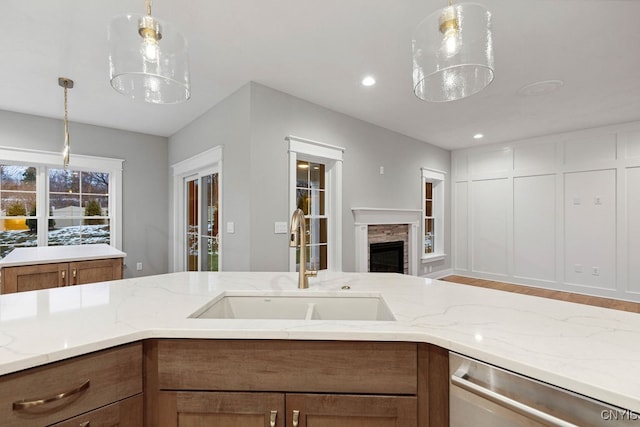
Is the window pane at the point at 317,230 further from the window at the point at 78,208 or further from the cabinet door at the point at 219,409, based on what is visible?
the window at the point at 78,208

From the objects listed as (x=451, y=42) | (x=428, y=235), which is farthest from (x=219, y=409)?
(x=428, y=235)

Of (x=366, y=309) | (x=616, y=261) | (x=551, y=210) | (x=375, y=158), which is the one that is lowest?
(x=616, y=261)

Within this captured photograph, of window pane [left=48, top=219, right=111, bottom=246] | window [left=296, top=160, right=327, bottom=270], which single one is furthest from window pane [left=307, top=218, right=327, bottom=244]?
window pane [left=48, top=219, right=111, bottom=246]

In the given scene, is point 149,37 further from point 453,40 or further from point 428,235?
point 428,235

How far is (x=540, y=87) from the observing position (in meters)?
3.13

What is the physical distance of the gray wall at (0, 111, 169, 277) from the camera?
3.98 meters

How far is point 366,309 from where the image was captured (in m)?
1.41

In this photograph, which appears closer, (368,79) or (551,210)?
(368,79)

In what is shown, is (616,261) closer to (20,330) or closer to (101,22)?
(20,330)

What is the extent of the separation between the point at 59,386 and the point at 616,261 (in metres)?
6.31

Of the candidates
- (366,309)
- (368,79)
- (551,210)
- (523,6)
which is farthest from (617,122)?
(366,309)

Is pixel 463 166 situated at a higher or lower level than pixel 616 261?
higher

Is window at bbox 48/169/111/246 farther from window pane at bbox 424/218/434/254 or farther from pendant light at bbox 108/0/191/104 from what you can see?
window pane at bbox 424/218/434/254

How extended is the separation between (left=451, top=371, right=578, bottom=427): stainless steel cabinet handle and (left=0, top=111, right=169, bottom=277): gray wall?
16.2 feet
